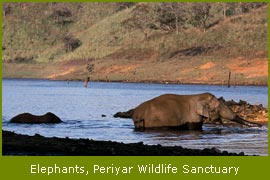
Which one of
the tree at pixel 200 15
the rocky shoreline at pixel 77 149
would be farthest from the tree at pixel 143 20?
the rocky shoreline at pixel 77 149

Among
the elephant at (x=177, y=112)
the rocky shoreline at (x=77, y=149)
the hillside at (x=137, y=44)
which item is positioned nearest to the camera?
the rocky shoreline at (x=77, y=149)

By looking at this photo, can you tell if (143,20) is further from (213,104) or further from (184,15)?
(213,104)

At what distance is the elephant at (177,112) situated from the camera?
2625 centimetres

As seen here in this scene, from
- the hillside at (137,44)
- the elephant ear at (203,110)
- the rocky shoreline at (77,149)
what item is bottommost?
the rocky shoreline at (77,149)

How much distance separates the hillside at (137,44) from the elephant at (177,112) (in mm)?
54457

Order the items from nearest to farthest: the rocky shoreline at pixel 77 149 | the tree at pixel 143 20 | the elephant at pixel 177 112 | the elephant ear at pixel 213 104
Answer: the rocky shoreline at pixel 77 149
the elephant at pixel 177 112
the elephant ear at pixel 213 104
the tree at pixel 143 20

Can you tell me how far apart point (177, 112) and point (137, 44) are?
259ft

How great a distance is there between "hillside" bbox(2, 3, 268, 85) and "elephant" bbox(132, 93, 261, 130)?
54.5 m

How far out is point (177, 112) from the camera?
2631cm

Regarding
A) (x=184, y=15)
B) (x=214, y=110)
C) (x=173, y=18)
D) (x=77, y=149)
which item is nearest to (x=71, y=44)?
(x=173, y=18)

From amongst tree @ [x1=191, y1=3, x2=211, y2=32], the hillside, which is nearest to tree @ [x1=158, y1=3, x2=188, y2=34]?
the hillside

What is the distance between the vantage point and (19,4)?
478ft

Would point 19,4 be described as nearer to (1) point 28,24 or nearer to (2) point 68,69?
(1) point 28,24

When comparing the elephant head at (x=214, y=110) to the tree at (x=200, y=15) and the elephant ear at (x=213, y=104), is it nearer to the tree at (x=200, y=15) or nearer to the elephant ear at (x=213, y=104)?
the elephant ear at (x=213, y=104)
